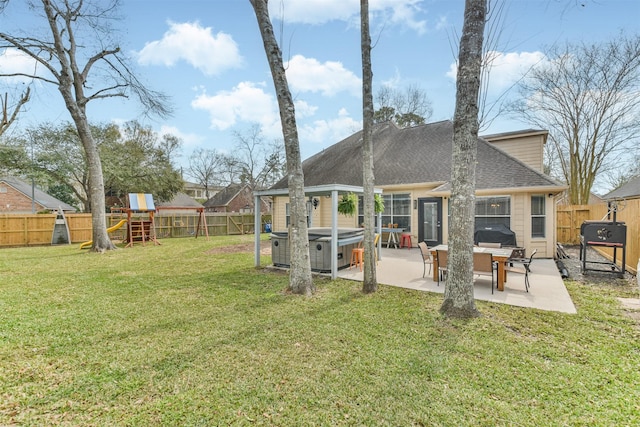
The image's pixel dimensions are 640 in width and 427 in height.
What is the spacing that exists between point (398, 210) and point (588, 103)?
1365 cm

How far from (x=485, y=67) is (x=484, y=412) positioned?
560 centimetres

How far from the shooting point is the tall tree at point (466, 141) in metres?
4.30

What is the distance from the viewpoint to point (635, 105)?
15.7 metres

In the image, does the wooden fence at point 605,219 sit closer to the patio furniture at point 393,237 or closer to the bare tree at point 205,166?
the patio furniture at point 393,237

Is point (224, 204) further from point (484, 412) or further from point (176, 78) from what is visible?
point (484, 412)

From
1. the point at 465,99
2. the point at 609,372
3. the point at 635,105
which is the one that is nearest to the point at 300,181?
the point at 465,99

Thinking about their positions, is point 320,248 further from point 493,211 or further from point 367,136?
point 493,211

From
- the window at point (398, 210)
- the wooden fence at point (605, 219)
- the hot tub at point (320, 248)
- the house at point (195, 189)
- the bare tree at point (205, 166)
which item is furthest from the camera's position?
the house at point (195, 189)

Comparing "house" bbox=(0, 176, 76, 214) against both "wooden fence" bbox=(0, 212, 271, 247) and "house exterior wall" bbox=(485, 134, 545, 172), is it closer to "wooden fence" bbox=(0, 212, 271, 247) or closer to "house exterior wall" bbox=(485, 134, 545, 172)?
"wooden fence" bbox=(0, 212, 271, 247)

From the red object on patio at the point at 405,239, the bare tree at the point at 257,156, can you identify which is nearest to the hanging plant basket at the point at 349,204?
the red object on patio at the point at 405,239

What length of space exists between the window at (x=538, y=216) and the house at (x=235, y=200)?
32039 millimetres

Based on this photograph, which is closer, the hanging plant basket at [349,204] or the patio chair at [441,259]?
the patio chair at [441,259]

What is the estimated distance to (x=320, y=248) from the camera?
7730 mm

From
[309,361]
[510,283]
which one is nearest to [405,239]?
[510,283]
